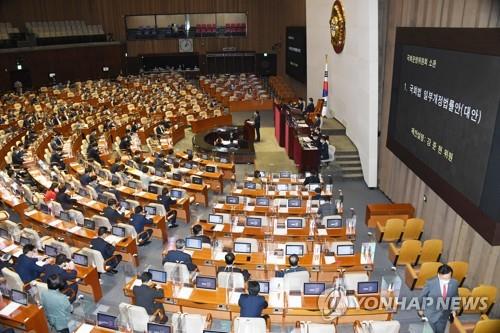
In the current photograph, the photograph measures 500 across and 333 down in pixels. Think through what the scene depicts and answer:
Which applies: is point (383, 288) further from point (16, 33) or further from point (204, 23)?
point (204, 23)

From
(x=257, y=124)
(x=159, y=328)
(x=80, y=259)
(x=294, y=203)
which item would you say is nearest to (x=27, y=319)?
(x=80, y=259)

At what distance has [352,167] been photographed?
59.2 ft

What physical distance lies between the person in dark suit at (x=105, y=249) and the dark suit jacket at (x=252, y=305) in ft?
13.7

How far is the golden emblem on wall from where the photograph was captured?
19.6m

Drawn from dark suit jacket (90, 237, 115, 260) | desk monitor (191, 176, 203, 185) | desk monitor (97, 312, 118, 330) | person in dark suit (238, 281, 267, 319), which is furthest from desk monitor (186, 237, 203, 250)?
desk monitor (191, 176, 203, 185)

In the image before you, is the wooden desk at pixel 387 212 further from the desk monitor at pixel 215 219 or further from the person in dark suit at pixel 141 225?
the person in dark suit at pixel 141 225

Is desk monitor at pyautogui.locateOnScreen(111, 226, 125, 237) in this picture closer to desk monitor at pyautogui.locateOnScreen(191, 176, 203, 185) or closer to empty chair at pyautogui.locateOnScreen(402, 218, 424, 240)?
desk monitor at pyautogui.locateOnScreen(191, 176, 203, 185)

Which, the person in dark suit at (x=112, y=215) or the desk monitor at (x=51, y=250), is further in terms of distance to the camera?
the person in dark suit at (x=112, y=215)

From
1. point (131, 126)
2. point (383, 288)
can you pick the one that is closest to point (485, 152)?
point (383, 288)

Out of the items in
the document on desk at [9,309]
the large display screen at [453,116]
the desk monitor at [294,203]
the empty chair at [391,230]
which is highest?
the large display screen at [453,116]

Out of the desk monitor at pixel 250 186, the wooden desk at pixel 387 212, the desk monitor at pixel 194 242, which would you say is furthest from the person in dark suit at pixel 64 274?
the wooden desk at pixel 387 212

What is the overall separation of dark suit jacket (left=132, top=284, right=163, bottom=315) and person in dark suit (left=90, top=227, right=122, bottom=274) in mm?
2548

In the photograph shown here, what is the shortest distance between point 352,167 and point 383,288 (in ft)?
32.5

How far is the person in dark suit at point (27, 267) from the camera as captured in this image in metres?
9.45
